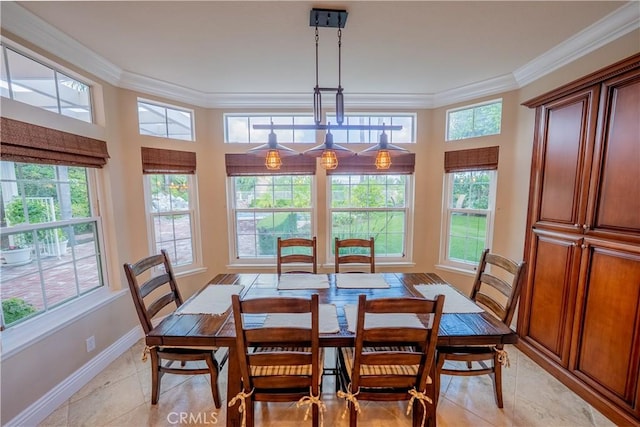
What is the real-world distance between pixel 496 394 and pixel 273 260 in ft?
8.10

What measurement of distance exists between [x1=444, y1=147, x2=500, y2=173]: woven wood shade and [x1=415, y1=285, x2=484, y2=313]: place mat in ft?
4.92

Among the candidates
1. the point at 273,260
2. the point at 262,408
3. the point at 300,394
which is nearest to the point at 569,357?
the point at 300,394

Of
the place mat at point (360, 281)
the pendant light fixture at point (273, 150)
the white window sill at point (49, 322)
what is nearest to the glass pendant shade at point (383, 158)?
the pendant light fixture at point (273, 150)

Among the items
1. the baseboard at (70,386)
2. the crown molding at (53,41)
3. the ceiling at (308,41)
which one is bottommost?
the baseboard at (70,386)

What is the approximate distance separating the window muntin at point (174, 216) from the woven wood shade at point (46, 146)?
0.58m

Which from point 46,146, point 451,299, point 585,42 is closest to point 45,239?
point 46,146

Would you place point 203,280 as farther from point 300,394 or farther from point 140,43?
point 140,43

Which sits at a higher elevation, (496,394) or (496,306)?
(496,306)

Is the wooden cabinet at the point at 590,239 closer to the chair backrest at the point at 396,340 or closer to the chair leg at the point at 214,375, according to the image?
the chair backrest at the point at 396,340

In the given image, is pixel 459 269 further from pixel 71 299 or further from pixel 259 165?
pixel 71 299

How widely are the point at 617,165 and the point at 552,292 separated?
105cm

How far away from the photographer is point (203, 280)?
3203 millimetres

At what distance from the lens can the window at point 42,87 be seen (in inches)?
64.2

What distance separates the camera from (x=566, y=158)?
2.01m
